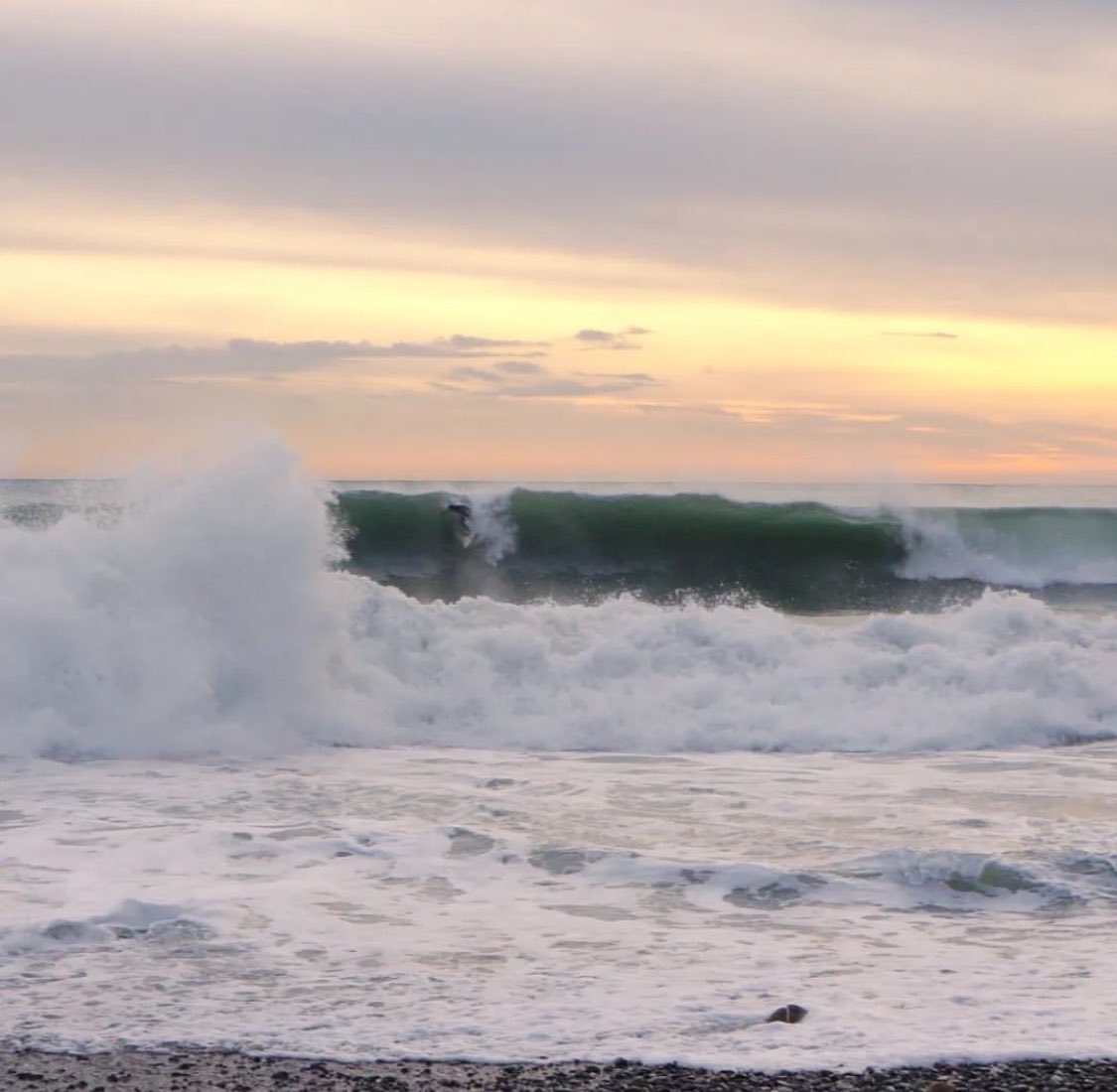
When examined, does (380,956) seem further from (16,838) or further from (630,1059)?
(16,838)

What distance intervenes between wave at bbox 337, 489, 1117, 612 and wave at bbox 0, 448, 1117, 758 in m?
6.43

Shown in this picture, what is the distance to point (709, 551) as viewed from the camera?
72.0 feet

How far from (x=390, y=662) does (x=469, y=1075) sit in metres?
8.18

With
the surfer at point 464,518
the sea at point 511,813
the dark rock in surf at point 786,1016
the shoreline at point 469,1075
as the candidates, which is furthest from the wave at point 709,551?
the shoreline at point 469,1075

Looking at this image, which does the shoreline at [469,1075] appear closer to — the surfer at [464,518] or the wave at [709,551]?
the wave at [709,551]

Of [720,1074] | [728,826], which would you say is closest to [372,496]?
[728,826]

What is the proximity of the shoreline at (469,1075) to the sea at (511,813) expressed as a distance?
0.33 feet

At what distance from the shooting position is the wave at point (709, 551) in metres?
20.5

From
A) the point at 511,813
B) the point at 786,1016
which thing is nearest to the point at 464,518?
the point at 511,813

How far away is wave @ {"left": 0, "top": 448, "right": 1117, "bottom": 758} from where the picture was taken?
34.9ft

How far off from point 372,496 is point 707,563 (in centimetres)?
532

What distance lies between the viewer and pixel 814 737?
431 inches

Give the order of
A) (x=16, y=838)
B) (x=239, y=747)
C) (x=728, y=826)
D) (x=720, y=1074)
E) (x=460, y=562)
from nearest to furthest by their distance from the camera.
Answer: (x=720, y=1074) → (x=16, y=838) → (x=728, y=826) → (x=239, y=747) → (x=460, y=562)

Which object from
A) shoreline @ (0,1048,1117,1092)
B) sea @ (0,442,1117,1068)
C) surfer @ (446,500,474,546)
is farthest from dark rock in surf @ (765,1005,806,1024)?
surfer @ (446,500,474,546)
